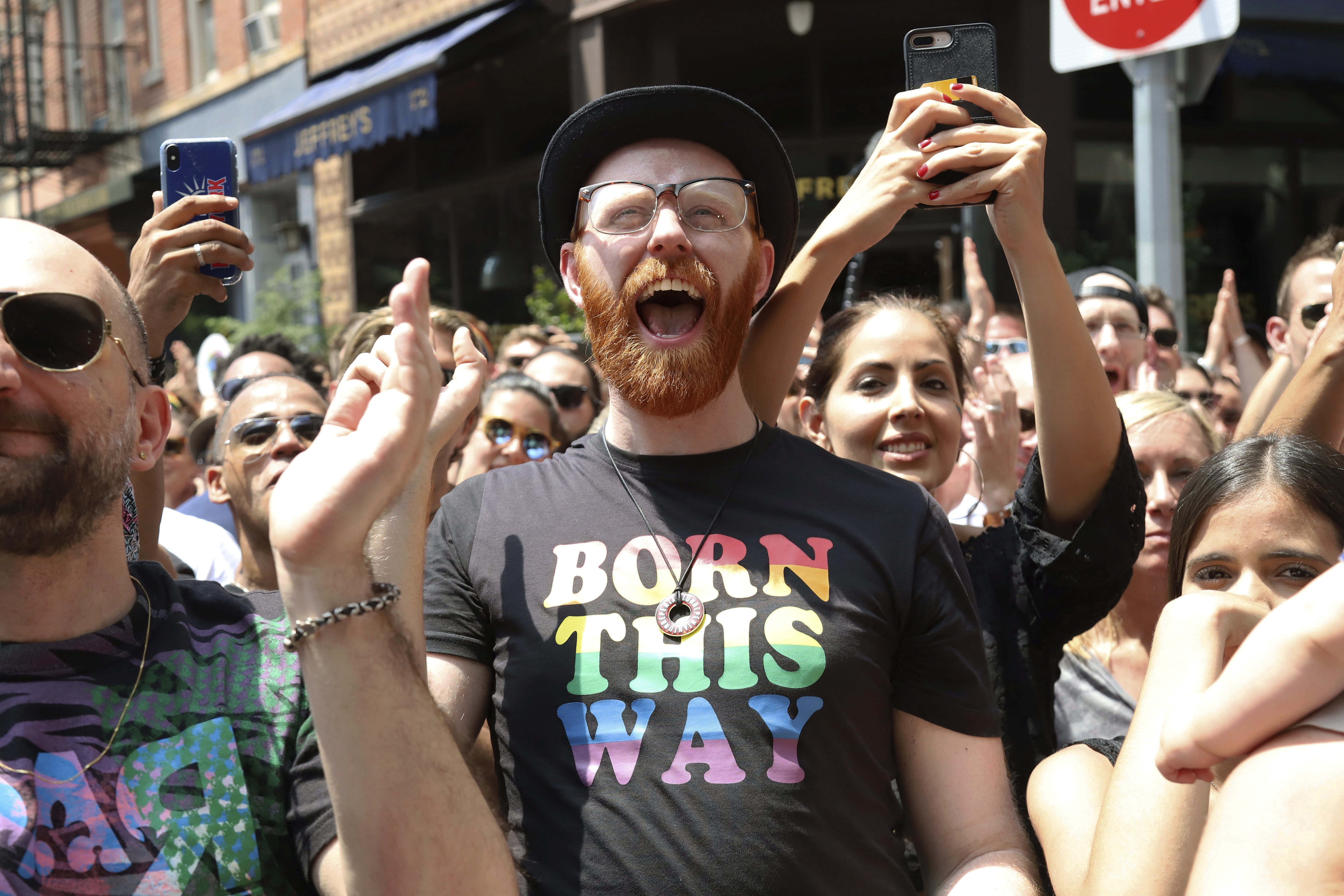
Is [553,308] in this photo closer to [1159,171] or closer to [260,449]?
[1159,171]

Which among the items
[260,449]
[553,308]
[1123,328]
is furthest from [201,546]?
[553,308]

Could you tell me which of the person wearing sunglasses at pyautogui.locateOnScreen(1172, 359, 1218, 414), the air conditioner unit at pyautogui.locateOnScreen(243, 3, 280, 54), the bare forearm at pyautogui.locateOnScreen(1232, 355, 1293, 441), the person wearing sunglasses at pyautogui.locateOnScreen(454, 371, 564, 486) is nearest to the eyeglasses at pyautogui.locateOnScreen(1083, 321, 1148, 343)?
the person wearing sunglasses at pyautogui.locateOnScreen(1172, 359, 1218, 414)

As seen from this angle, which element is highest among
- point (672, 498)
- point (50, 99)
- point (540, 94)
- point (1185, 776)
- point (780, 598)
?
point (50, 99)

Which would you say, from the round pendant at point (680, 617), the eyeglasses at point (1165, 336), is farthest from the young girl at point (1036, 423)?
the eyeglasses at point (1165, 336)

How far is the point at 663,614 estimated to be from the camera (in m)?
2.10

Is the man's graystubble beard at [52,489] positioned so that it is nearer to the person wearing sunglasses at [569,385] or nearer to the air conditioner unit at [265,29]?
the person wearing sunglasses at [569,385]

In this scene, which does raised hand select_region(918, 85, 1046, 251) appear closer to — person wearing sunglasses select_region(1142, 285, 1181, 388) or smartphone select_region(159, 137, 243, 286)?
smartphone select_region(159, 137, 243, 286)

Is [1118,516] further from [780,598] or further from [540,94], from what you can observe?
[540,94]

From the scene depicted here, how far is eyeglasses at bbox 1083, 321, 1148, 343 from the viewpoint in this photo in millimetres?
4781

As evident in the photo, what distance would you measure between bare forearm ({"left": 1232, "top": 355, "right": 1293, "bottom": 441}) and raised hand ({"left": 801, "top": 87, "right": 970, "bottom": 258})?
1797mm

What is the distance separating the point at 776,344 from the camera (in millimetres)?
2631

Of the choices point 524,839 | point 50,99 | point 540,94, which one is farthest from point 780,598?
point 50,99

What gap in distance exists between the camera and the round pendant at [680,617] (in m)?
2.07

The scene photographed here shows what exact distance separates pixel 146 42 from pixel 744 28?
12.0 meters
